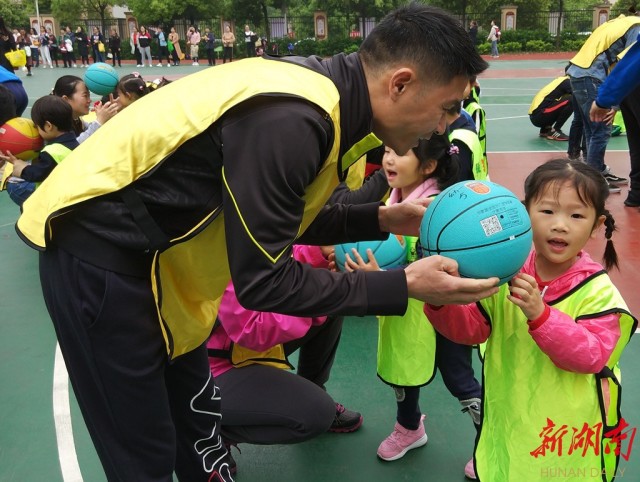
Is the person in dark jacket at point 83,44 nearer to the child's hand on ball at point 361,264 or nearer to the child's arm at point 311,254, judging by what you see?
the child's arm at point 311,254

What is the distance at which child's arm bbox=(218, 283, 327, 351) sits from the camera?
2.71m

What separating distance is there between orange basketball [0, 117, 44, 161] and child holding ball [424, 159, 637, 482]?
15.2 ft

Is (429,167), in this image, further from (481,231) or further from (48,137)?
(48,137)

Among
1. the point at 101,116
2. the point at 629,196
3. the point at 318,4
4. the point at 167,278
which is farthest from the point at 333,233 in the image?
the point at 318,4

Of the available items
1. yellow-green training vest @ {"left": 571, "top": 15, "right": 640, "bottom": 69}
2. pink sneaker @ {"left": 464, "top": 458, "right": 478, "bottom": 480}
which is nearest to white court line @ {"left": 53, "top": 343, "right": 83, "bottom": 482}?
pink sneaker @ {"left": 464, "top": 458, "right": 478, "bottom": 480}

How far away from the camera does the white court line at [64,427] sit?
3184 mm

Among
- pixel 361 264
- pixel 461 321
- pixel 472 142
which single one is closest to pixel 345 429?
pixel 361 264

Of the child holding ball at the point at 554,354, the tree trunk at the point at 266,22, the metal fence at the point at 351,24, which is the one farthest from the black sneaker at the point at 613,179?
the tree trunk at the point at 266,22

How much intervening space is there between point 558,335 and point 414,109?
0.84m

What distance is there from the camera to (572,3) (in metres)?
48.3

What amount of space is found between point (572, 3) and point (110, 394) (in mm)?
53547

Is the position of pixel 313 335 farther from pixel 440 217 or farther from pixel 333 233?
pixel 440 217

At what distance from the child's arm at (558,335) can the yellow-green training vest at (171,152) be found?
2.19 feet

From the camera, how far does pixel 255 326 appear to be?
8.89 feet
